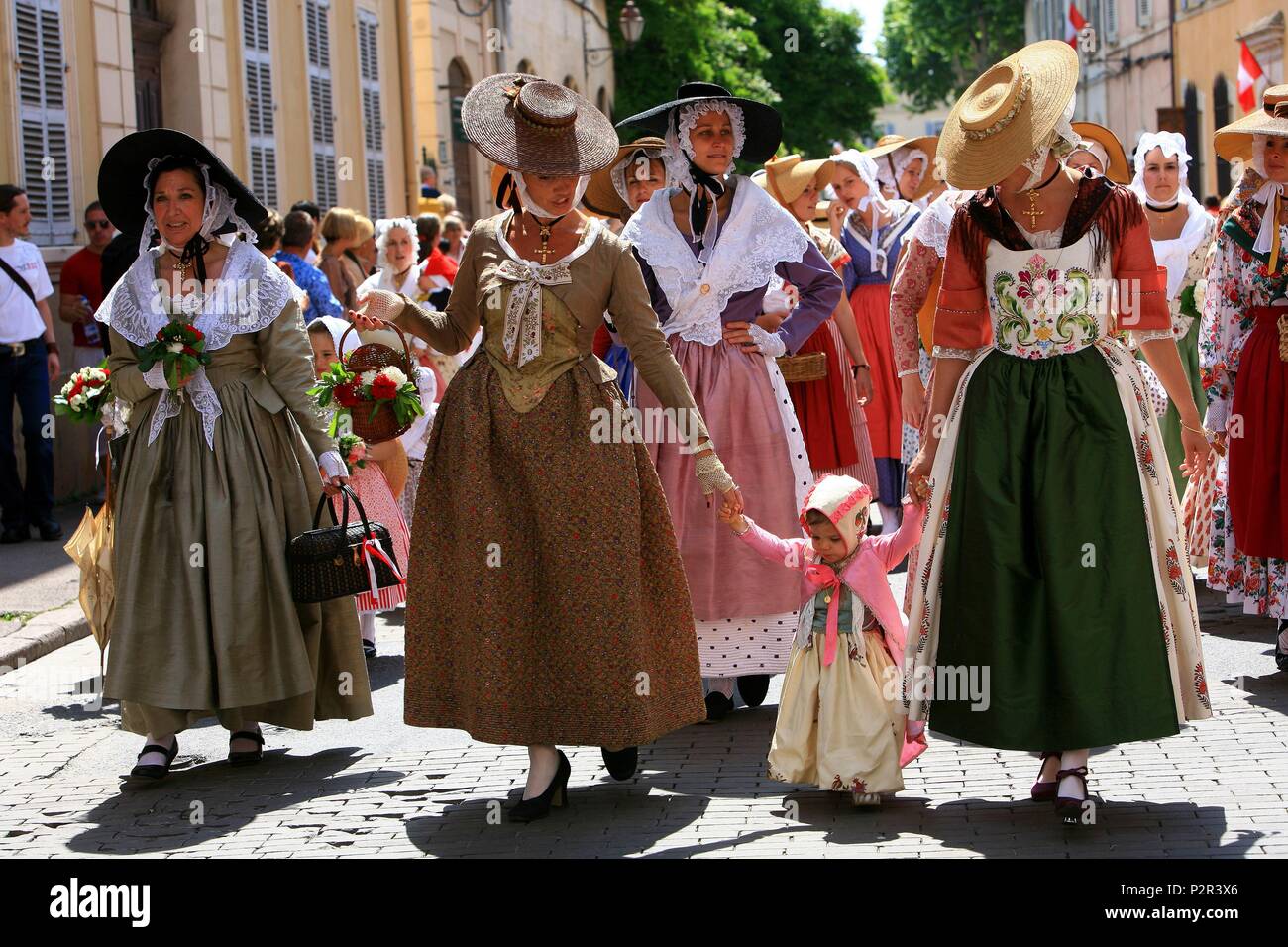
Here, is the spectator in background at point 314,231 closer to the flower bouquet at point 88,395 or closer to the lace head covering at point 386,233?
the lace head covering at point 386,233

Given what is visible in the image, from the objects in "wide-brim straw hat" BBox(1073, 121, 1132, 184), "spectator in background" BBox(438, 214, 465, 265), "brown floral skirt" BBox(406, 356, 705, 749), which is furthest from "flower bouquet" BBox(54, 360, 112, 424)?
"spectator in background" BBox(438, 214, 465, 265)

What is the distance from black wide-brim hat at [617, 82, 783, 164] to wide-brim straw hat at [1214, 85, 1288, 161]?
181cm

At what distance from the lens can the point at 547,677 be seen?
5.92 m

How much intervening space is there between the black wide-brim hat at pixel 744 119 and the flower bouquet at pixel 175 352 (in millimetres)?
1754

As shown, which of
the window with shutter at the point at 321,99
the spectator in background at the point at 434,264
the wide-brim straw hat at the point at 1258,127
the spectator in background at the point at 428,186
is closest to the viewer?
the wide-brim straw hat at the point at 1258,127

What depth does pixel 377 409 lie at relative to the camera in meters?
8.25

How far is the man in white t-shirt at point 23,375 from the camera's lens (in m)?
12.0

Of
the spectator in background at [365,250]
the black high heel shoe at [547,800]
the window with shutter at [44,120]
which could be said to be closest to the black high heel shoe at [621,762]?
the black high heel shoe at [547,800]

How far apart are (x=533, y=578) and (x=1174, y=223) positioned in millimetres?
5642

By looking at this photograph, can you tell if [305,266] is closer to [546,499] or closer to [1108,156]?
[1108,156]

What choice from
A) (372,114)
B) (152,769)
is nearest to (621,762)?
(152,769)
